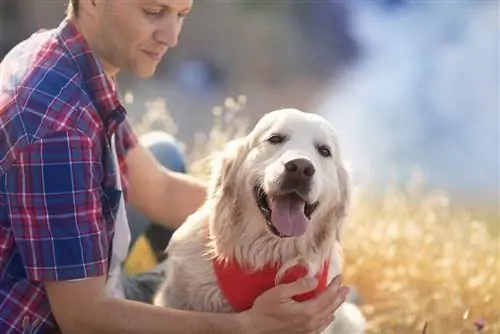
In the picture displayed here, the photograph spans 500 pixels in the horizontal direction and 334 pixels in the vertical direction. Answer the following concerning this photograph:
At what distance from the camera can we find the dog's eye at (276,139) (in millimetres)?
2311

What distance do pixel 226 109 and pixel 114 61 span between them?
1.14m

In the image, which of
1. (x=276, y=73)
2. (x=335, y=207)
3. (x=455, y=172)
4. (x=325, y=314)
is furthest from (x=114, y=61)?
(x=455, y=172)

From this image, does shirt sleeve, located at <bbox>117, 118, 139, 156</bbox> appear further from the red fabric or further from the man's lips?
the red fabric

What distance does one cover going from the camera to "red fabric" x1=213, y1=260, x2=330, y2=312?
7.80 ft

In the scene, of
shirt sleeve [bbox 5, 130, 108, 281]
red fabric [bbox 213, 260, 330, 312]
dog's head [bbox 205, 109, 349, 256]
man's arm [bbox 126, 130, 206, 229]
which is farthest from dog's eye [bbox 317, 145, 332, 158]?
man's arm [bbox 126, 130, 206, 229]

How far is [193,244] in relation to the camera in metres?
2.48

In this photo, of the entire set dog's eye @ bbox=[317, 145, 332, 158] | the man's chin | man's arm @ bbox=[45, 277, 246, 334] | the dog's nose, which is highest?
dog's eye @ bbox=[317, 145, 332, 158]

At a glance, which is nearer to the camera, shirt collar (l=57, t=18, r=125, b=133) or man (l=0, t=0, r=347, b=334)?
man (l=0, t=0, r=347, b=334)

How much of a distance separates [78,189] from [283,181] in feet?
1.61

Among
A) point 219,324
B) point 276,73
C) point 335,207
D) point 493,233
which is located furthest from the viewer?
point 276,73

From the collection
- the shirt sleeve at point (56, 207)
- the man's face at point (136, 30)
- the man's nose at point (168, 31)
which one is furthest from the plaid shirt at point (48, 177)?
the man's nose at point (168, 31)

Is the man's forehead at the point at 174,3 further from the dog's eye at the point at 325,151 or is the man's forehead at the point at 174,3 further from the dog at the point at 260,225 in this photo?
the dog's eye at the point at 325,151

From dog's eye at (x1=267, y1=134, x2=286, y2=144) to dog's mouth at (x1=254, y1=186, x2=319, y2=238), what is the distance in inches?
5.6

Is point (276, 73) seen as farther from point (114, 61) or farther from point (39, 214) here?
point (39, 214)
